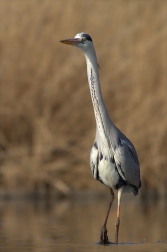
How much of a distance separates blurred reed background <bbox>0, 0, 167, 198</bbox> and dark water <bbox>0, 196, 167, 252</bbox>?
523 mm

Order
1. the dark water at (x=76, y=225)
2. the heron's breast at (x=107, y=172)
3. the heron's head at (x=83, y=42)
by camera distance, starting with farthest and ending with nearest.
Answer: the heron's head at (x=83, y=42) → the heron's breast at (x=107, y=172) → the dark water at (x=76, y=225)

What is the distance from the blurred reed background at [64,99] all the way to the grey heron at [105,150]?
462cm

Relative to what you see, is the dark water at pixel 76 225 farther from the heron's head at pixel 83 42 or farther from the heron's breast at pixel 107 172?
the heron's head at pixel 83 42

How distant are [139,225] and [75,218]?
1168mm

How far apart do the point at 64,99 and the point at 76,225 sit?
159 inches

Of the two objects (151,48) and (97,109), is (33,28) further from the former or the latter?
(97,109)

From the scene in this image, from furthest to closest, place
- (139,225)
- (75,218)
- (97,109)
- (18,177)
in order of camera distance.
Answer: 1. (18,177)
2. (75,218)
3. (139,225)
4. (97,109)

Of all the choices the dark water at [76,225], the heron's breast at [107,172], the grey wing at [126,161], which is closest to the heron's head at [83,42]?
the grey wing at [126,161]

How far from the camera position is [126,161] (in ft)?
25.7

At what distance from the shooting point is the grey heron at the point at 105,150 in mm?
7727

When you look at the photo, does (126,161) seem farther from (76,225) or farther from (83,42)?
(76,225)

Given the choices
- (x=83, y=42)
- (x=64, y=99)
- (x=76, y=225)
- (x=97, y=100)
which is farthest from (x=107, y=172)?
(x=64, y=99)

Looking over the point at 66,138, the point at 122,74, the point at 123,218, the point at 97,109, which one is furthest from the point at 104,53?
the point at 97,109

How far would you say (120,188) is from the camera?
7.98 m
